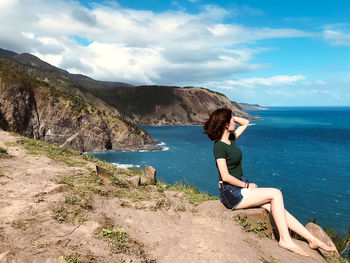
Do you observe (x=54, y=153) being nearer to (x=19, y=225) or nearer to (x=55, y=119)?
(x=19, y=225)

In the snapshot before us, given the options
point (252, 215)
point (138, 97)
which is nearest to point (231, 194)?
point (252, 215)

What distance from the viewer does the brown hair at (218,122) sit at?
20.4 feet

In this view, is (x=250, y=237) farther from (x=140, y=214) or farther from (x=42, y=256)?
(x=42, y=256)

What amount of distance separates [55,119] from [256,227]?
65409 mm

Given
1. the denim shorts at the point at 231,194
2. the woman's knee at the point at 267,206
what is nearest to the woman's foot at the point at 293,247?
the woman's knee at the point at 267,206

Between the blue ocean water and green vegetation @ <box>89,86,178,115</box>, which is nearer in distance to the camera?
the blue ocean water

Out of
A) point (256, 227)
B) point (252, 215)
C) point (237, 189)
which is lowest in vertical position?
point (256, 227)

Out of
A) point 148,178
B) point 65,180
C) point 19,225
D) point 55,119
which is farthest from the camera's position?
point 55,119

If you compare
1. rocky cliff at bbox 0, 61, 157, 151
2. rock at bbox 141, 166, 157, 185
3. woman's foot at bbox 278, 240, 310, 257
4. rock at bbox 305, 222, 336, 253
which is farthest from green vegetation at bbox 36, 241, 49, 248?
rocky cliff at bbox 0, 61, 157, 151

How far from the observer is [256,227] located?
643cm

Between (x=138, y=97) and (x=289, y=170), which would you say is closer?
(x=289, y=170)

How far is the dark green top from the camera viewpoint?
613cm

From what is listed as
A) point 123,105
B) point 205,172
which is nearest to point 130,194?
point 205,172

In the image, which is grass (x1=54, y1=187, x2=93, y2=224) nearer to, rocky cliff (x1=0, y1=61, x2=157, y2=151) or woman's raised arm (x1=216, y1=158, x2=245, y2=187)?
woman's raised arm (x1=216, y1=158, x2=245, y2=187)
